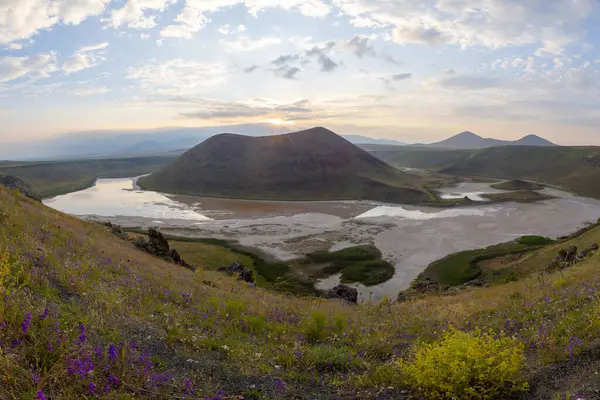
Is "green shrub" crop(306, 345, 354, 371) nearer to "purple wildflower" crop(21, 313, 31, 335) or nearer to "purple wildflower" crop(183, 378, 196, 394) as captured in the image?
"purple wildflower" crop(183, 378, 196, 394)

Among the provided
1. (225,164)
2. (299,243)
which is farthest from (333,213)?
(225,164)

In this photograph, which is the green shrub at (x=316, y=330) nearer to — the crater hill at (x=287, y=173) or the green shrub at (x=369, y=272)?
the green shrub at (x=369, y=272)

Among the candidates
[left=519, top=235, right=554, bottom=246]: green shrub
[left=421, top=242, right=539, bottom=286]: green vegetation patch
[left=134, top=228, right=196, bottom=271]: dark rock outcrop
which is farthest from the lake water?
[left=134, top=228, right=196, bottom=271]: dark rock outcrop

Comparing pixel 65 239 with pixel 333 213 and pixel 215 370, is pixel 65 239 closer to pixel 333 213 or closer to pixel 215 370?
pixel 215 370

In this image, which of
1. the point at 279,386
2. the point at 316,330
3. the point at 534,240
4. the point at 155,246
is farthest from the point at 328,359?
the point at 534,240

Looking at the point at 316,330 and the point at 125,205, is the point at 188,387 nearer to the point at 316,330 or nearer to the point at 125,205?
the point at 316,330

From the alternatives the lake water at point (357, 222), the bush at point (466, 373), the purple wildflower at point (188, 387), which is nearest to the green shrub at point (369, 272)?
the lake water at point (357, 222)
